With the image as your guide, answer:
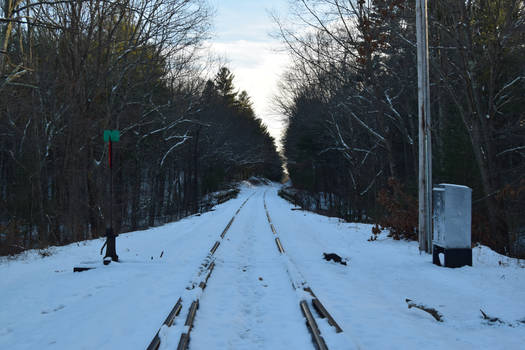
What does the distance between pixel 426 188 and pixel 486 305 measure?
4.73 metres

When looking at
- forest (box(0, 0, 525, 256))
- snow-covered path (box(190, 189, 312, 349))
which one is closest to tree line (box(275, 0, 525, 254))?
forest (box(0, 0, 525, 256))

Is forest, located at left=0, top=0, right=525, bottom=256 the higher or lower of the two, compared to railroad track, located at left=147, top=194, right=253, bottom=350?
higher

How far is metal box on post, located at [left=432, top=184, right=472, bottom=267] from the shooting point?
29.1ft

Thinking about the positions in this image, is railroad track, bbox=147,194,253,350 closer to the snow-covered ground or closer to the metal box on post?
the snow-covered ground

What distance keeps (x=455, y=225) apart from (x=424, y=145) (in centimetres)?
275

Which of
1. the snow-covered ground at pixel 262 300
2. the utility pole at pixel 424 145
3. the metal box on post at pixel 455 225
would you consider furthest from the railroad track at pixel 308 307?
the utility pole at pixel 424 145

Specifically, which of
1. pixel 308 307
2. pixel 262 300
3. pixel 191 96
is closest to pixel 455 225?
pixel 308 307

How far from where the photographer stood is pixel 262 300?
681 centimetres

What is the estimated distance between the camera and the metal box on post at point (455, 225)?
8883 millimetres

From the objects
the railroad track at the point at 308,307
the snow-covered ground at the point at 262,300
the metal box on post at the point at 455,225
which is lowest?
the snow-covered ground at the point at 262,300

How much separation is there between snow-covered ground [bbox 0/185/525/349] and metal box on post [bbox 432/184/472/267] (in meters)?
0.31

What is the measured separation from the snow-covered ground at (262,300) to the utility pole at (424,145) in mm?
747

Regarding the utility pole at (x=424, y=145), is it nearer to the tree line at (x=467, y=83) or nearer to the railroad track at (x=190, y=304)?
the tree line at (x=467, y=83)

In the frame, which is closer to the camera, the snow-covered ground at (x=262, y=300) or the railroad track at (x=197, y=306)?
the railroad track at (x=197, y=306)
